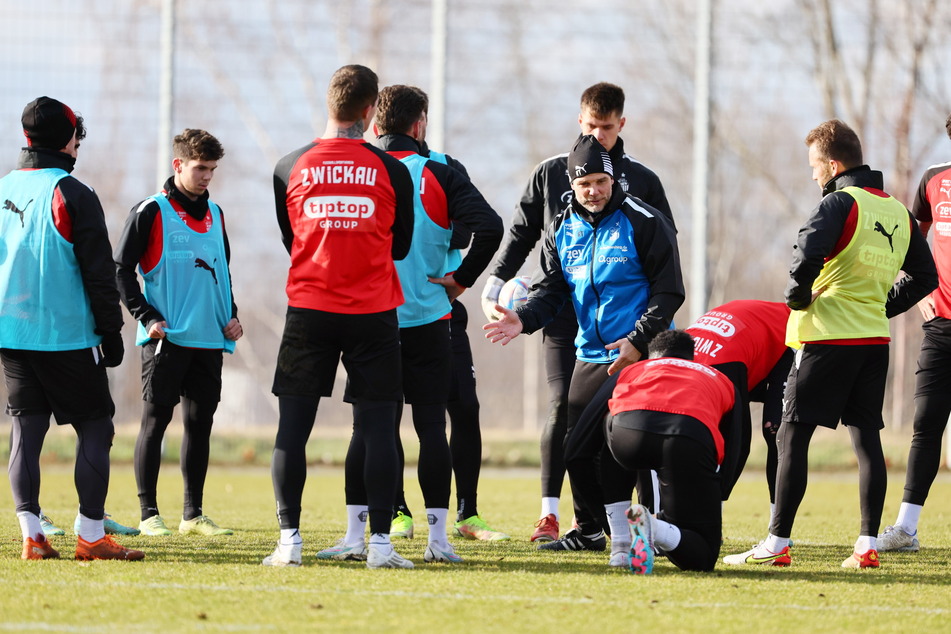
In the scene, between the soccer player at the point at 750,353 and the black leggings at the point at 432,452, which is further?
the soccer player at the point at 750,353

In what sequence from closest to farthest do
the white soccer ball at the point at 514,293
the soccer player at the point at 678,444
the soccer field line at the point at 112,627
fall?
the soccer field line at the point at 112,627 → the soccer player at the point at 678,444 → the white soccer ball at the point at 514,293

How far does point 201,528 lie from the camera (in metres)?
6.61

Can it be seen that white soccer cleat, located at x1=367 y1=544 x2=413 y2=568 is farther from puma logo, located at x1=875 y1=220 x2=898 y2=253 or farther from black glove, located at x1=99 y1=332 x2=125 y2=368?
puma logo, located at x1=875 y1=220 x2=898 y2=253

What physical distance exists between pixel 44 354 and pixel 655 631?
9.97 ft

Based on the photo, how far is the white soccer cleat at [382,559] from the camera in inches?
196

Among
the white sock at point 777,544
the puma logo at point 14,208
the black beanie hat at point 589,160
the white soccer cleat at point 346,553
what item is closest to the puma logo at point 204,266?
the puma logo at point 14,208

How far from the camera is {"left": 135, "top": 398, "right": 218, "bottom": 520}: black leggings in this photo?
673 centimetres

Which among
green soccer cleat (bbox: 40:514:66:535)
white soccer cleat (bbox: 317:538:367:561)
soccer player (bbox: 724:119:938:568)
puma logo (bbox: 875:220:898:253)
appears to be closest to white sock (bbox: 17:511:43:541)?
white soccer cleat (bbox: 317:538:367:561)

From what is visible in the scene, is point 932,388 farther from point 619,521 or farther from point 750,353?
point 619,521

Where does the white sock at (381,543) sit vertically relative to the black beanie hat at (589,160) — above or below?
below

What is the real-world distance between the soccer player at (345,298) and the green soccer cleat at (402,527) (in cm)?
162

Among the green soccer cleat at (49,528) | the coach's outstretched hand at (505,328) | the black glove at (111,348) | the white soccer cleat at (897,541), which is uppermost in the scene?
the coach's outstretched hand at (505,328)

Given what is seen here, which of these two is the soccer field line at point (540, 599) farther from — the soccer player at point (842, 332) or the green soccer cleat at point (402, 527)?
the green soccer cleat at point (402, 527)

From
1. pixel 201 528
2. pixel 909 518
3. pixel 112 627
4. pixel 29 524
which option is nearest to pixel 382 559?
pixel 112 627
